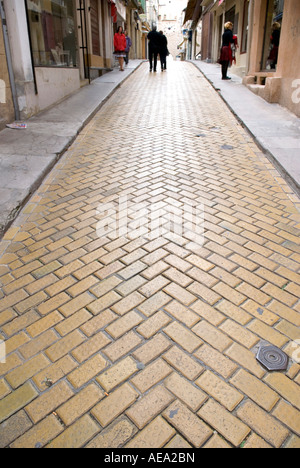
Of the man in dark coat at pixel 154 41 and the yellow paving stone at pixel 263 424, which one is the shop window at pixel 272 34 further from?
the yellow paving stone at pixel 263 424

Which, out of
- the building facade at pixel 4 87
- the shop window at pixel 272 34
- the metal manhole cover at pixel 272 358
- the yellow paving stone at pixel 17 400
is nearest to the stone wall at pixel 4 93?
the building facade at pixel 4 87

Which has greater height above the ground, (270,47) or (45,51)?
(270,47)

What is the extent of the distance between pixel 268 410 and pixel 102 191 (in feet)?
10.1

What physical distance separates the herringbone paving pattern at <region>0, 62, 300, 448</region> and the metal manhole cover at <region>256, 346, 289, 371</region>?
0.04m

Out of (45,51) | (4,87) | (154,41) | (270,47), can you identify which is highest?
(154,41)

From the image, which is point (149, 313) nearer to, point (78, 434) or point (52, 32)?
point (78, 434)

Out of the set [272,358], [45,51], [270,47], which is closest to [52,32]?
[45,51]

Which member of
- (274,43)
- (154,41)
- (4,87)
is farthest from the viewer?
(154,41)

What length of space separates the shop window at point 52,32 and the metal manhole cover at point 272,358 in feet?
25.3

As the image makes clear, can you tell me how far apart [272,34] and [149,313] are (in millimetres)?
11370

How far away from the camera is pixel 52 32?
912cm

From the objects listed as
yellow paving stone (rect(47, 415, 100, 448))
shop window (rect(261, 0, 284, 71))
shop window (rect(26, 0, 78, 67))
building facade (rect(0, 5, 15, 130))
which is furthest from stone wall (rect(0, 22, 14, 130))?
shop window (rect(261, 0, 284, 71))

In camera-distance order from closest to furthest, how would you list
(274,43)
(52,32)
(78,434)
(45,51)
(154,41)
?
(78,434), (45,51), (52,32), (274,43), (154,41)

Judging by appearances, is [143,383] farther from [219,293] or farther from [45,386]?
[219,293]
